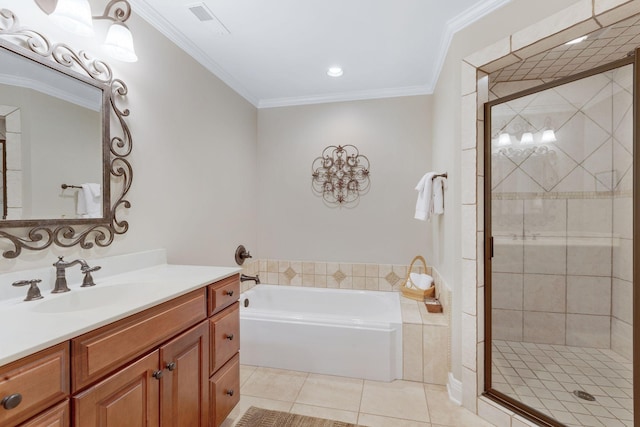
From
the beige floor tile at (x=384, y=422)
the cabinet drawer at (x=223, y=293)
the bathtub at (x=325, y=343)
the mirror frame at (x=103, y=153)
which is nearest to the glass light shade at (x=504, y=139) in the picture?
the bathtub at (x=325, y=343)

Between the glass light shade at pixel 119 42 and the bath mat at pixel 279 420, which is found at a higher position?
the glass light shade at pixel 119 42

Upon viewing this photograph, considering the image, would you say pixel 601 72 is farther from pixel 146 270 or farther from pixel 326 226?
pixel 146 270

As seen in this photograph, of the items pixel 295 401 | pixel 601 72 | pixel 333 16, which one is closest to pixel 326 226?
pixel 295 401

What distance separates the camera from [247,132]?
10.3ft

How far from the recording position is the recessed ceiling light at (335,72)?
258 centimetres

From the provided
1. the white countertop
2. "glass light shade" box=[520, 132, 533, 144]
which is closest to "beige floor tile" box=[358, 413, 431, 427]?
the white countertop

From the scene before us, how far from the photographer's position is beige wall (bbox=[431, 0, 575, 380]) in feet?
5.24

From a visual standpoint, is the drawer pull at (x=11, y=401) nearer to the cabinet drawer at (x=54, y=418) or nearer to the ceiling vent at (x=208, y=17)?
the cabinet drawer at (x=54, y=418)

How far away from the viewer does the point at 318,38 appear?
213 cm

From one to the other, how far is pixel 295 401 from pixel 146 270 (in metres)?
1.25

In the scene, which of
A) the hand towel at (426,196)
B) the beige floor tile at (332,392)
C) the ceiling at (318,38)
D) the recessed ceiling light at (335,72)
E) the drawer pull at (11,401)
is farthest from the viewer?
the recessed ceiling light at (335,72)

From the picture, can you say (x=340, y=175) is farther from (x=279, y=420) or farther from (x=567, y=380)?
(x=567, y=380)

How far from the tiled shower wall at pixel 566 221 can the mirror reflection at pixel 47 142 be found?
2313 millimetres

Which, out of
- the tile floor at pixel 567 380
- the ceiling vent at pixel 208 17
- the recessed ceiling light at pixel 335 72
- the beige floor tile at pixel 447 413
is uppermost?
the recessed ceiling light at pixel 335 72
